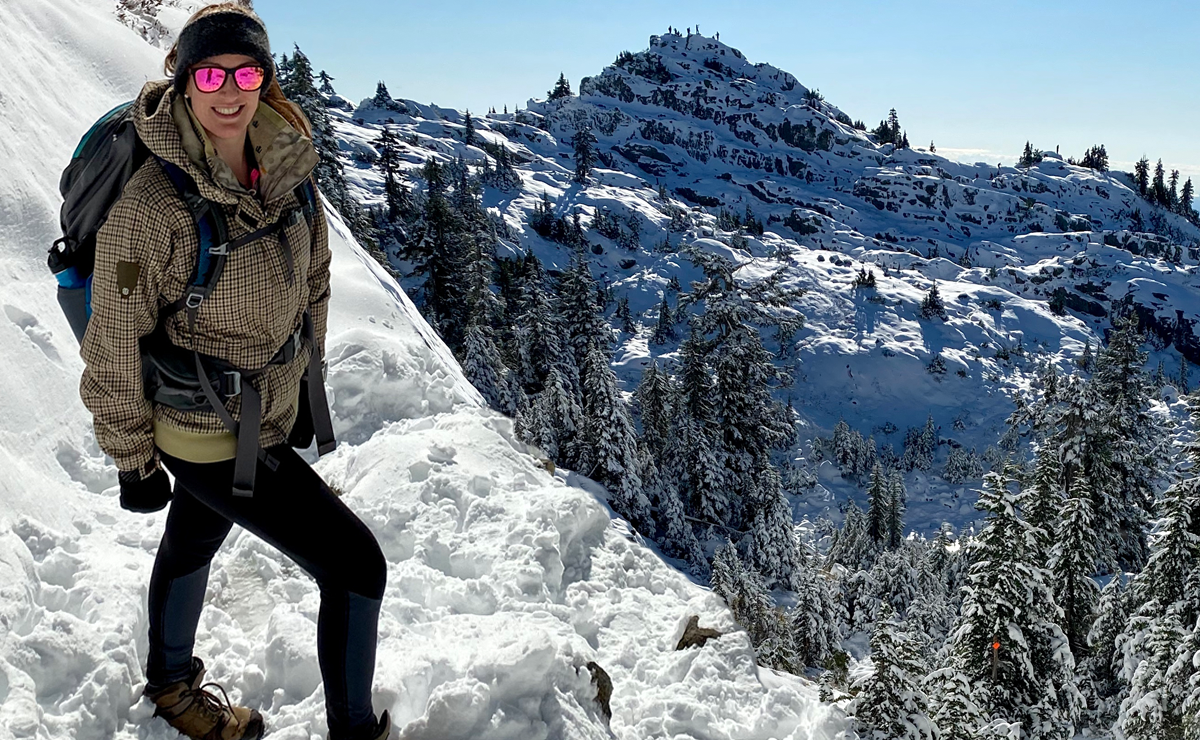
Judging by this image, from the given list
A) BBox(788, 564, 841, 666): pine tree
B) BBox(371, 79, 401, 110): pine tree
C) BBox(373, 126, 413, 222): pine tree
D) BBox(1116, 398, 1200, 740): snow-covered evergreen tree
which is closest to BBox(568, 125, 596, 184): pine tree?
BBox(371, 79, 401, 110): pine tree

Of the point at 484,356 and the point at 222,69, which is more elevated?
the point at 222,69

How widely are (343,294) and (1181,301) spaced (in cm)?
18401

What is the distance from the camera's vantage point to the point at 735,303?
954 inches

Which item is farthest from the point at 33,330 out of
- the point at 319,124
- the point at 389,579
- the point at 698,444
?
the point at 319,124

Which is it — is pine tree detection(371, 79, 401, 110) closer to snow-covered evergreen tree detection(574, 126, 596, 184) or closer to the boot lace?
snow-covered evergreen tree detection(574, 126, 596, 184)

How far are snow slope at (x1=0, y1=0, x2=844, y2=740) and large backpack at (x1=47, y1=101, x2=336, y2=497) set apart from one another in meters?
1.93

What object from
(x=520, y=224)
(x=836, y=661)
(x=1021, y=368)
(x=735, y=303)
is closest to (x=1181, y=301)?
(x=1021, y=368)

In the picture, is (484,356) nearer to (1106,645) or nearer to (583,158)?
(1106,645)

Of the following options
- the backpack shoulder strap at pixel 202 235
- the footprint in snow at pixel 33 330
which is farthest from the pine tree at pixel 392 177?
the backpack shoulder strap at pixel 202 235

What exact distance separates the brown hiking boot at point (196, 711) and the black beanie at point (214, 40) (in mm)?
2746

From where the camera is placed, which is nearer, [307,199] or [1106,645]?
[307,199]

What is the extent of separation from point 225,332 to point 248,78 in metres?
0.89

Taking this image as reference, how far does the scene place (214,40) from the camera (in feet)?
7.50

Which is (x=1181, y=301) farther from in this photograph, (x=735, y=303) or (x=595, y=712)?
(x=595, y=712)
